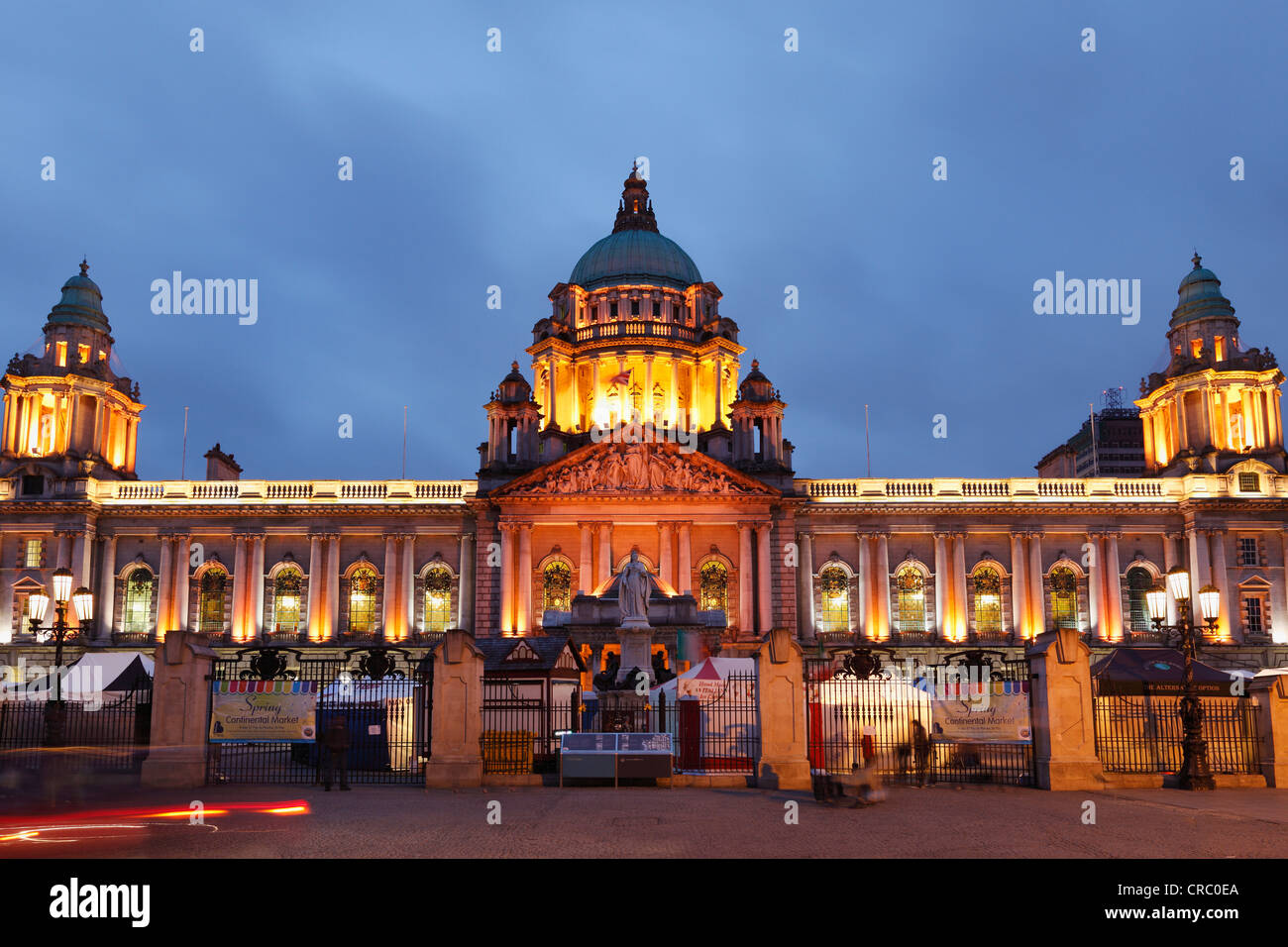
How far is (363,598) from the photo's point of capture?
Result: 58469 mm

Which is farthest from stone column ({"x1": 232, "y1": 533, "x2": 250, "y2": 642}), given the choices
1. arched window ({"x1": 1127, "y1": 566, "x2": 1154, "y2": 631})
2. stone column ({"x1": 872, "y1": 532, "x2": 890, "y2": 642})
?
arched window ({"x1": 1127, "y1": 566, "x2": 1154, "y2": 631})

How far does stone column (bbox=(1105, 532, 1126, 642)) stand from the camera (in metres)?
56.5

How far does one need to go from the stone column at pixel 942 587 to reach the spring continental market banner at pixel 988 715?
32635 millimetres

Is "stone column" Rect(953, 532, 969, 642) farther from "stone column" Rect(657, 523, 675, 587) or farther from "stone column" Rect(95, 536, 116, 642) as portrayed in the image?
"stone column" Rect(95, 536, 116, 642)

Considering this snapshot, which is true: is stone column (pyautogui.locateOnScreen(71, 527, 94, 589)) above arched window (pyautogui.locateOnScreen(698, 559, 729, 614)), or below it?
above

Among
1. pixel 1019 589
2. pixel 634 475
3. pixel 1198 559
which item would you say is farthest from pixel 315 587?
pixel 1198 559

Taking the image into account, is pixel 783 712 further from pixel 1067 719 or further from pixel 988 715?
pixel 1067 719

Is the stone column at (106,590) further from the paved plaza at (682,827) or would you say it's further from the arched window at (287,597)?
the paved plaza at (682,827)

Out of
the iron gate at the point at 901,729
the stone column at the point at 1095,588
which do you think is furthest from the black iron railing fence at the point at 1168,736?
the stone column at the point at 1095,588

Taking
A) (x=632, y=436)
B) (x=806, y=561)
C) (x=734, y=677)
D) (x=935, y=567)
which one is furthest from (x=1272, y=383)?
(x=734, y=677)

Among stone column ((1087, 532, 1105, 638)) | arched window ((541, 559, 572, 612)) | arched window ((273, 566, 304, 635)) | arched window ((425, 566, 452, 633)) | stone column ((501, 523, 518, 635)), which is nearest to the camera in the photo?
stone column ((501, 523, 518, 635))

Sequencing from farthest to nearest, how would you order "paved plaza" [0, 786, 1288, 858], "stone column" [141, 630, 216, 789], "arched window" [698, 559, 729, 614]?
1. "arched window" [698, 559, 729, 614]
2. "stone column" [141, 630, 216, 789]
3. "paved plaza" [0, 786, 1288, 858]

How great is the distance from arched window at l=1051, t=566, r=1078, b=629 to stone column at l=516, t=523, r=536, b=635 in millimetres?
26667

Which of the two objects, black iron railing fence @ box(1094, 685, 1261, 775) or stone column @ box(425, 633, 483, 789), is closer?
stone column @ box(425, 633, 483, 789)
